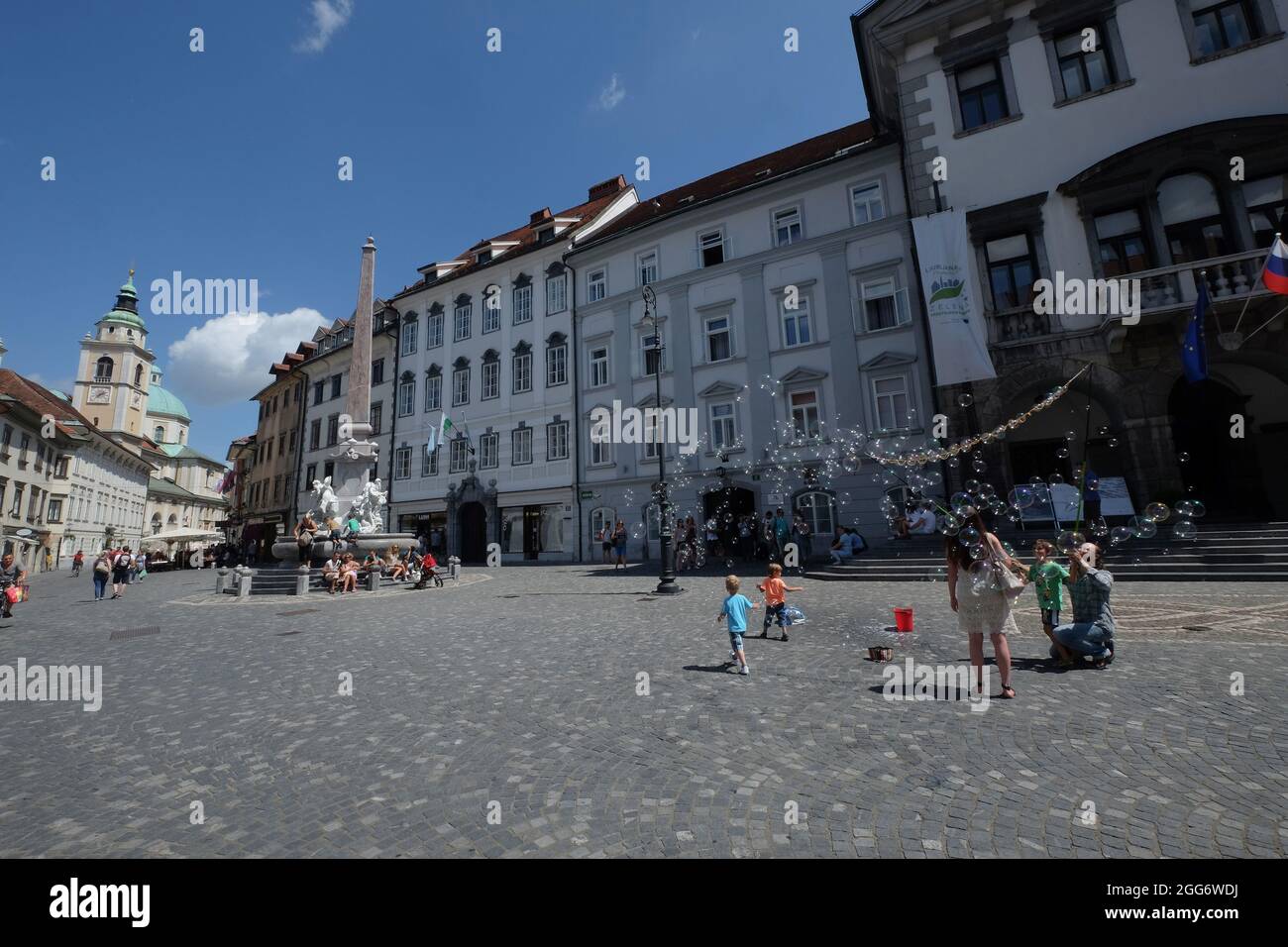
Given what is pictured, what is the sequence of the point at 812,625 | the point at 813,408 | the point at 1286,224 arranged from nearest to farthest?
the point at 812,625
the point at 1286,224
the point at 813,408

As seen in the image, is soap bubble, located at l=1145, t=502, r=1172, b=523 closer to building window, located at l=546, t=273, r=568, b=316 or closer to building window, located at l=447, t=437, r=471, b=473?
building window, located at l=546, t=273, r=568, b=316

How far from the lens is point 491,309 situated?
108 feet

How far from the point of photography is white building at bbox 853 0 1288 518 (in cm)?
1478

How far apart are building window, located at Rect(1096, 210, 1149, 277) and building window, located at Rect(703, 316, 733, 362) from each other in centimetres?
1252

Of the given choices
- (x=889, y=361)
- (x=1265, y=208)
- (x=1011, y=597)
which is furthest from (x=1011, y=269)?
(x=1011, y=597)

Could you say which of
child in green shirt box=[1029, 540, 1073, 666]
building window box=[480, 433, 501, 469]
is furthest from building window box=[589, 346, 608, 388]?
child in green shirt box=[1029, 540, 1073, 666]

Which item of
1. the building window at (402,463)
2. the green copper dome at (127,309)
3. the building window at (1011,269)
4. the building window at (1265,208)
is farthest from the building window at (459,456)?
the green copper dome at (127,309)

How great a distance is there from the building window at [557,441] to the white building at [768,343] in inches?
46.6

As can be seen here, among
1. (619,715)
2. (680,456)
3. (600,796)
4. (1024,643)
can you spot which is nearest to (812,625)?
(1024,643)

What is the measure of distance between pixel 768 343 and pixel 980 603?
19017 millimetres

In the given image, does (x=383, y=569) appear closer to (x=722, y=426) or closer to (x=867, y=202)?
(x=722, y=426)
